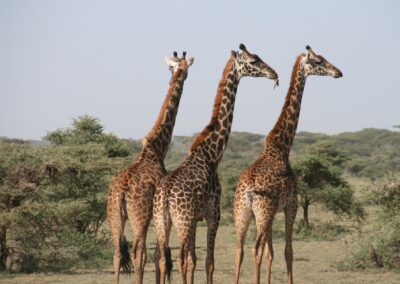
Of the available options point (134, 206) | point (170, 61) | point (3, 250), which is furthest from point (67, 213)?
point (134, 206)

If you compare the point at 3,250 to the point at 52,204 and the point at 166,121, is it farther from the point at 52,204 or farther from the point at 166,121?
the point at 166,121

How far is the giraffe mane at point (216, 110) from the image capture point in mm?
9172

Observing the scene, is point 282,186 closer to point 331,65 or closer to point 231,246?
point 331,65

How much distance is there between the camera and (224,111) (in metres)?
9.55

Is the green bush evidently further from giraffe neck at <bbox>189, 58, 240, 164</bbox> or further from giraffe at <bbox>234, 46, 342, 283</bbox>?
giraffe neck at <bbox>189, 58, 240, 164</bbox>

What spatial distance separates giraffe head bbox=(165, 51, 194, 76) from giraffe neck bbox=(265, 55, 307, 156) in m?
1.38

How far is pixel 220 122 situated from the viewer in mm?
9492

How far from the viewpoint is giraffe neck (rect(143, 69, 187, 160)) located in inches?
378

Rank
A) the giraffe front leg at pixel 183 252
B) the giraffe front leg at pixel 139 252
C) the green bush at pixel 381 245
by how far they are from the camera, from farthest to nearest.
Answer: the green bush at pixel 381 245, the giraffe front leg at pixel 139 252, the giraffe front leg at pixel 183 252

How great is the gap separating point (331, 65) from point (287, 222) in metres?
2.23

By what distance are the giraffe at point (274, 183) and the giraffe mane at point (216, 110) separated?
0.65 m

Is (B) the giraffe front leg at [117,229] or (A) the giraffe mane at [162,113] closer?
(B) the giraffe front leg at [117,229]

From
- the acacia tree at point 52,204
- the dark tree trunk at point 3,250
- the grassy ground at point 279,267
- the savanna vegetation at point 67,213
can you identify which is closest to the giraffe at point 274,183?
the grassy ground at point 279,267

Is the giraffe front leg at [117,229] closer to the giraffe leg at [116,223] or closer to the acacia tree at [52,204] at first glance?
the giraffe leg at [116,223]
